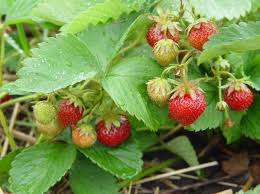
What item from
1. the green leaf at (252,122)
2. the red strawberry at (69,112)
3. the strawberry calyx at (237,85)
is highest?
the red strawberry at (69,112)

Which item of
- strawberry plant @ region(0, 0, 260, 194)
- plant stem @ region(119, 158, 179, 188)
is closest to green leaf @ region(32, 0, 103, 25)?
strawberry plant @ region(0, 0, 260, 194)

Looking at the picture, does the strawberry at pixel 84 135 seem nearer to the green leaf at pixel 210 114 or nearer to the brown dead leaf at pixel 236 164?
the green leaf at pixel 210 114

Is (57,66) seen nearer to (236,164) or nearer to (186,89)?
(186,89)

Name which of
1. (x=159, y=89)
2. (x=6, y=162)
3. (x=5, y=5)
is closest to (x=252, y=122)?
(x=159, y=89)

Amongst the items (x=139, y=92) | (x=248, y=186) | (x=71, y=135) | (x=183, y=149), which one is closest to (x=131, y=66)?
(x=139, y=92)

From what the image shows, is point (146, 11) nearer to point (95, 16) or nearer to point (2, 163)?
point (95, 16)

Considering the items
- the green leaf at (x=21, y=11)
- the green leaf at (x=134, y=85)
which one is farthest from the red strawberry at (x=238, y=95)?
the green leaf at (x=21, y=11)

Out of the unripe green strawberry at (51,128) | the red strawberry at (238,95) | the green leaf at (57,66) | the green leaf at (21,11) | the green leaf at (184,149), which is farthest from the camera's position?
the green leaf at (184,149)
